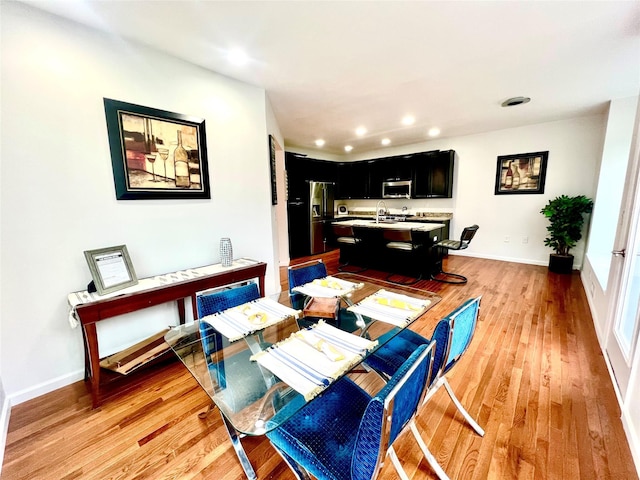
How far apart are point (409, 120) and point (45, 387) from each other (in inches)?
198

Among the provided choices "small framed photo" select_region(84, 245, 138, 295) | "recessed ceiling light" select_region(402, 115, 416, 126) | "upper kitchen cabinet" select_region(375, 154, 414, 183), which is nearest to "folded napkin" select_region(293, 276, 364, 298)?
"small framed photo" select_region(84, 245, 138, 295)

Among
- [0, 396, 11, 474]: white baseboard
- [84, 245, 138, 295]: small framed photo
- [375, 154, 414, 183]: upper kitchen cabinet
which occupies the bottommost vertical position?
[0, 396, 11, 474]: white baseboard

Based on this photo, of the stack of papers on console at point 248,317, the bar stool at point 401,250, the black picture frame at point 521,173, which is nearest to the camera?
the stack of papers on console at point 248,317

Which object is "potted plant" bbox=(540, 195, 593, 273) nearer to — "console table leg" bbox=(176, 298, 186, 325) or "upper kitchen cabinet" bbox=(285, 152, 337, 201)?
"upper kitchen cabinet" bbox=(285, 152, 337, 201)

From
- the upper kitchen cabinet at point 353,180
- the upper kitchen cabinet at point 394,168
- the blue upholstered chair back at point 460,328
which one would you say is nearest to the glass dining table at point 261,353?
the blue upholstered chair back at point 460,328

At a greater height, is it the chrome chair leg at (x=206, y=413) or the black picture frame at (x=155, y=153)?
the black picture frame at (x=155, y=153)

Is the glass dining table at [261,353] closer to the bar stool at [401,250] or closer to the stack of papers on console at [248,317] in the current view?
the stack of papers on console at [248,317]

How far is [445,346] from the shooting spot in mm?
1144

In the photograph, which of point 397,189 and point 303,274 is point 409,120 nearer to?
point 397,189

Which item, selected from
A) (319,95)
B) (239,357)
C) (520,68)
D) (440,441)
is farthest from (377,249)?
(239,357)

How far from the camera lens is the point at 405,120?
13.6 ft

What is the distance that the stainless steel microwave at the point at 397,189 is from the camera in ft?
19.4

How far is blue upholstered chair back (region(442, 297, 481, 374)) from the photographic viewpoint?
3.77 ft

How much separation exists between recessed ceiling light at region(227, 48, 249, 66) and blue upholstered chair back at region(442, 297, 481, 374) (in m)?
2.46
